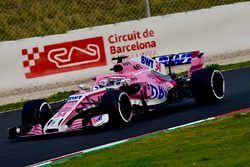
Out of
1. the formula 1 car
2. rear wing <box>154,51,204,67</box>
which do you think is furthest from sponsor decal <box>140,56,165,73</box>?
rear wing <box>154,51,204,67</box>

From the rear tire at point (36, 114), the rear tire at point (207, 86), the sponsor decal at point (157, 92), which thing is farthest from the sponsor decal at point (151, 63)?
the rear tire at point (36, 114)

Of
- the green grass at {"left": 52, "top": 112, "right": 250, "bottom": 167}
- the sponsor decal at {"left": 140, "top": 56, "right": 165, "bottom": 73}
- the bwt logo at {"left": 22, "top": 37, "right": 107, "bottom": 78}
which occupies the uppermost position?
the bwt logo at {"left": 22, "top": 37, "right": 107, "bottom": 78}

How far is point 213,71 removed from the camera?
13.8 meters

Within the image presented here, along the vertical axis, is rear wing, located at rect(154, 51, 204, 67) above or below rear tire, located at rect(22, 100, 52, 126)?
above

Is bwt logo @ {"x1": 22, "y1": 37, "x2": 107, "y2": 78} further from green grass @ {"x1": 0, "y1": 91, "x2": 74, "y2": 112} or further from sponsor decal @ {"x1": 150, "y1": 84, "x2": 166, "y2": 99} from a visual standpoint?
sponsor decal @ {"x1": 150, "y1": 84, "x2": 166, "y2": 99}

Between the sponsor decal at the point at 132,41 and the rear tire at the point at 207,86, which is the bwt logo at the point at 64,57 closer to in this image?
the sponsor decal at the point at 132,41

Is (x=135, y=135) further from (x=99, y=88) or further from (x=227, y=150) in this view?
(x=227, y=150)

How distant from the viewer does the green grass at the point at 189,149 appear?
8324mm

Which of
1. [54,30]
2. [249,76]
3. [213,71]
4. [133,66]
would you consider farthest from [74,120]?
[54,30]

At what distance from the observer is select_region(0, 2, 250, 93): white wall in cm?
1784

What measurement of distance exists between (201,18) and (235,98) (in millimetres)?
5836

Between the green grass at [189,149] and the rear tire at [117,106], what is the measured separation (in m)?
1.30

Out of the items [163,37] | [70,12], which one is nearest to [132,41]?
[163,37]

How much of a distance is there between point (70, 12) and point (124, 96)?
9133mm
